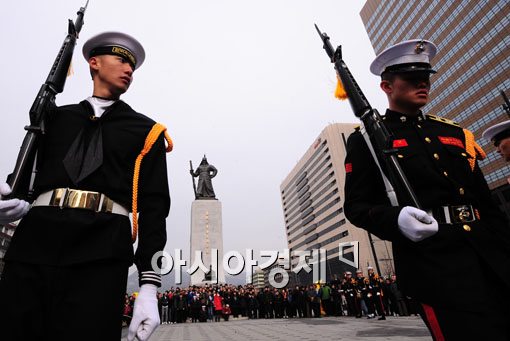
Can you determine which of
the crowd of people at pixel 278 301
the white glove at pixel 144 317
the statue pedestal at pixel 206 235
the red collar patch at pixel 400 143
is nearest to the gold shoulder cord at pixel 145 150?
the white glove at pixel 144 317

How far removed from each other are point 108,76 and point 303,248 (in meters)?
107

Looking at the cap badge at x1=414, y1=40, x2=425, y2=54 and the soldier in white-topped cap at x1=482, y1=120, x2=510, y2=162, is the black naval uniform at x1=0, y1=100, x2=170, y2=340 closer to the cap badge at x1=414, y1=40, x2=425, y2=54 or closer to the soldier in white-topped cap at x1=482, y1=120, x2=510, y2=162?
the cap badge at x1=414, y1=40, x2=425, y2=54

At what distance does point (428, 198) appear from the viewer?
1905 mm

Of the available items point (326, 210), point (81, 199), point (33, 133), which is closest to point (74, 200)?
point (81, 199)

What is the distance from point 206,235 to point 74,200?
71.5 ft

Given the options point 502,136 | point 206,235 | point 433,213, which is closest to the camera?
point 433,213

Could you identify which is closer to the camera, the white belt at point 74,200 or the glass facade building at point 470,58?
the white belt at point 74,200

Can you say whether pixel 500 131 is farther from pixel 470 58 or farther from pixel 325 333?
pixel 470 58

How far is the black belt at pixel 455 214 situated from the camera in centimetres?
181

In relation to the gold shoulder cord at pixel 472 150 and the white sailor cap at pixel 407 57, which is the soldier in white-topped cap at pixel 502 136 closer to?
the gold shoulder cord at pixel 472 150

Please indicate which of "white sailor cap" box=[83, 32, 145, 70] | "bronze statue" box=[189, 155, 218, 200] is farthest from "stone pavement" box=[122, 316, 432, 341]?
"bronze statue" box=[189, 155, 218, 200]

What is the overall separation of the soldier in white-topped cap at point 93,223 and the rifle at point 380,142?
133 centimetres

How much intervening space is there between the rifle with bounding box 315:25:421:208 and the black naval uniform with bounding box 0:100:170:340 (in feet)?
4.34

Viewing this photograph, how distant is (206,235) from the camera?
22844 mm
